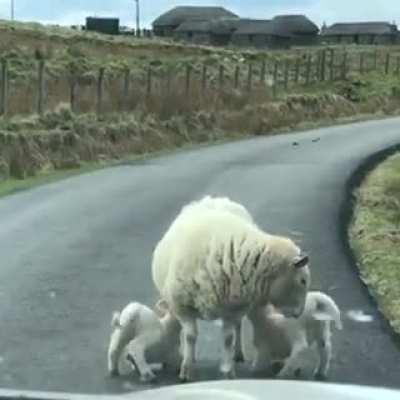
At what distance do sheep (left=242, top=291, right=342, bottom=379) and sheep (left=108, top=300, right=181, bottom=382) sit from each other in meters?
0.49

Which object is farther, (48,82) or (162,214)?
(48,82)

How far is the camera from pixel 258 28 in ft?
436

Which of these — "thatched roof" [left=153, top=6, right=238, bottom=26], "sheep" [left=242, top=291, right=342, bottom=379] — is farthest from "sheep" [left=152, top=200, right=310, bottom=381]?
"thatched roof" [left=153, top=6, right=238, bottom=26]

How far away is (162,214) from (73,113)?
13.0 meters

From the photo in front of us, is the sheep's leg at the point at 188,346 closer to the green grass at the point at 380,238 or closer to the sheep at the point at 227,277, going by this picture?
the sheep at the point at 227,277

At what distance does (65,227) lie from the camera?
45.2ft

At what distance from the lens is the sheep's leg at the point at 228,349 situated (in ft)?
22.3

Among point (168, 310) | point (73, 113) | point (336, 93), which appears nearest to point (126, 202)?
point (168, 310)

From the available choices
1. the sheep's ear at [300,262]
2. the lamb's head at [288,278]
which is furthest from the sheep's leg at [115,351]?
the sheep's ear at [300,262]

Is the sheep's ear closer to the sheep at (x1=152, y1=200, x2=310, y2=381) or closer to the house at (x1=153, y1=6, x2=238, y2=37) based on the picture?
the sheep at (x1=152, y1=200, x2=310, y2=381)

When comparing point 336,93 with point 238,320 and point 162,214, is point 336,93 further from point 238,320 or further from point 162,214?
point 238,320

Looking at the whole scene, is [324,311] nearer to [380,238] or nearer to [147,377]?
[147,377]

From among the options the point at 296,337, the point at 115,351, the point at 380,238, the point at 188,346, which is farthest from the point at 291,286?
the point at 380,238

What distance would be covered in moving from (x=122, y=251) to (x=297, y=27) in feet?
414
